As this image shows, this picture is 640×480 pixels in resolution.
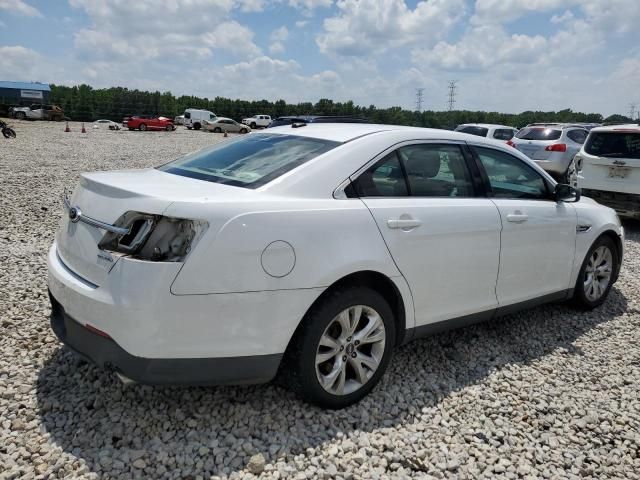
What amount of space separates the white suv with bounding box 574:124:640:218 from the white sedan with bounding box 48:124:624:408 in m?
→ 5.02

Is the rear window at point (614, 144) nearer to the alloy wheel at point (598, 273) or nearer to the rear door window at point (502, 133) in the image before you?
the alloy wheel at point (598, 273)

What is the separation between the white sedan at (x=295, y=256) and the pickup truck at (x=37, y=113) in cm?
5601

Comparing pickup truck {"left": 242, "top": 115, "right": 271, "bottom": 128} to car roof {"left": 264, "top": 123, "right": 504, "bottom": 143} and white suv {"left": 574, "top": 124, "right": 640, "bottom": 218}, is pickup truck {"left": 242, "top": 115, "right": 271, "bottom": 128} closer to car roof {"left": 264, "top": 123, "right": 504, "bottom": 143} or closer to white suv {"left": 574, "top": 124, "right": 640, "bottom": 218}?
white suv {"left": 574, "top": 124, "right": 640, "bottom": 218}

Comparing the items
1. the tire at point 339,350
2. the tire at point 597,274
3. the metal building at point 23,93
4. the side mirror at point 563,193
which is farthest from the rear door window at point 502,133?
the metal building at point 23,93

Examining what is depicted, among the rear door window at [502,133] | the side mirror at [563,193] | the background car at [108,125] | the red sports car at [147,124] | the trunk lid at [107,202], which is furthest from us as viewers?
the background car at [108,125]

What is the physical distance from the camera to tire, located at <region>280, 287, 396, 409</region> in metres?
2.80

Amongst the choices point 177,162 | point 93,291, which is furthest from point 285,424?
point 177,162

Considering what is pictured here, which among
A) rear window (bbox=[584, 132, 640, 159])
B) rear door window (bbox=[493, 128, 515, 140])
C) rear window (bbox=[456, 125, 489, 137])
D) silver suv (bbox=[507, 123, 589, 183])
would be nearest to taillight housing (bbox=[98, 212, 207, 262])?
rear window (bbox=[584, 132, 640, 159])

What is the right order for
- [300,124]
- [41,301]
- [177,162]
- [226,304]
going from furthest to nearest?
[41,301], [300,124], [177,162], [226,304]

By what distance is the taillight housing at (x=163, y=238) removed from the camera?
96.6 inches

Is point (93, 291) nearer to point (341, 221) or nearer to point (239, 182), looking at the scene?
point (239, 182)

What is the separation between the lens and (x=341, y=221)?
9.37 feet

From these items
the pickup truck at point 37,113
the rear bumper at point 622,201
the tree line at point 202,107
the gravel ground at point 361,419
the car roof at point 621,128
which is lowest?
the gravel ground at point 361,419

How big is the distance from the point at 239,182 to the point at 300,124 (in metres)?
1.17
